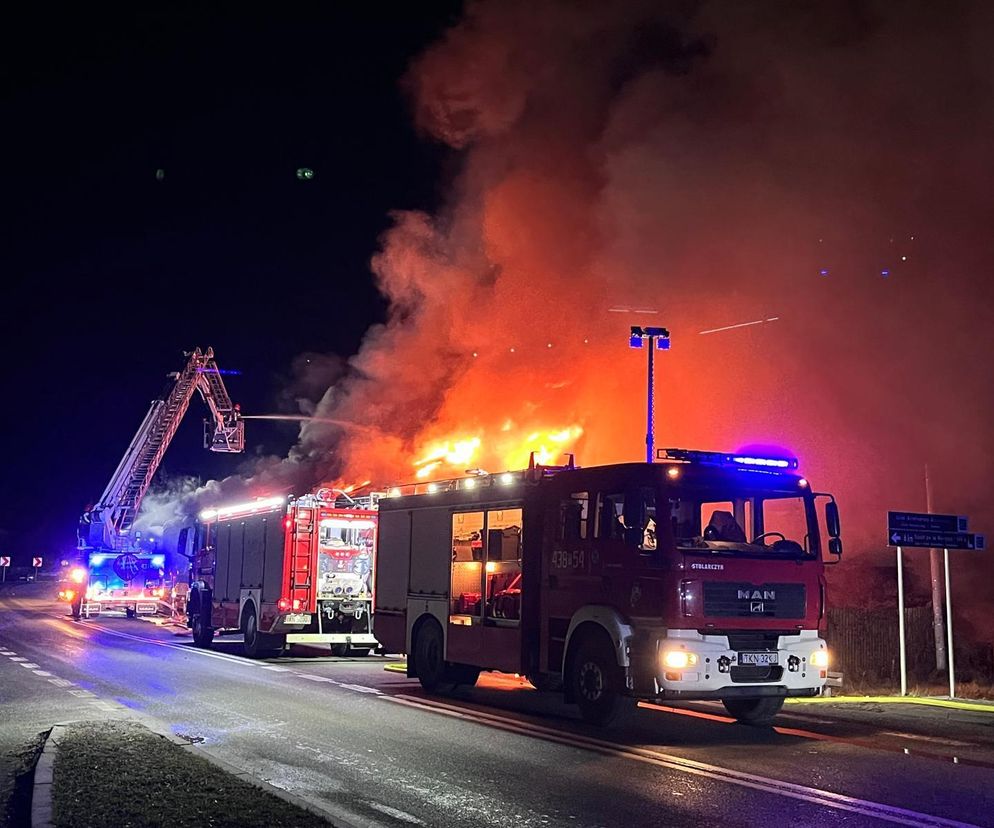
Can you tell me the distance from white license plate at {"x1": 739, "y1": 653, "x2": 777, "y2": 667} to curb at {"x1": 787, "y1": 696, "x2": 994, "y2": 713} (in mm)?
2807

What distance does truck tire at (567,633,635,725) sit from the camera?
34.1 feet

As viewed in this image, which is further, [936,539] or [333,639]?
[333,639]

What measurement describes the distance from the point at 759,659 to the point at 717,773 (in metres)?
2.53

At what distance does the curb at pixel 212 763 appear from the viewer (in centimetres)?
602

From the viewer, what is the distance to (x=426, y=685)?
13586mm

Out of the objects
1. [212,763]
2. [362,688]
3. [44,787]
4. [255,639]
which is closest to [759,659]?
[212,763]

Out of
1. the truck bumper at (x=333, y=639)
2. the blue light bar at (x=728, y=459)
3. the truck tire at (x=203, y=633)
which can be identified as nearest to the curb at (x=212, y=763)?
the blue light bar at (x=728, y=459)

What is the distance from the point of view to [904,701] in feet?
43.1

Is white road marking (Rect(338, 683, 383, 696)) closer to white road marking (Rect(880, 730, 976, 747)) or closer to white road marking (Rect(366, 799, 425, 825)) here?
white road marking (Rect(880, 730, 976, 747))

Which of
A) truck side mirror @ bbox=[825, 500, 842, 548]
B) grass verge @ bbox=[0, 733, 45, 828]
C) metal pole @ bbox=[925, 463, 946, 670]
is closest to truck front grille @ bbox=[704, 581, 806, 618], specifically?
truck side mirror @ bbox=[825, 500, 842, 548]

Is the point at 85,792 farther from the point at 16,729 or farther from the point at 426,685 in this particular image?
the point at 426,685

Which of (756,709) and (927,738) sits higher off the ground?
(756,709)

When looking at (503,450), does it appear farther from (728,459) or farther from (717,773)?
(717,773)

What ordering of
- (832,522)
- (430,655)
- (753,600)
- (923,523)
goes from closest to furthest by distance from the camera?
A: (753,600), (832,522), (923,523), (430,655)
